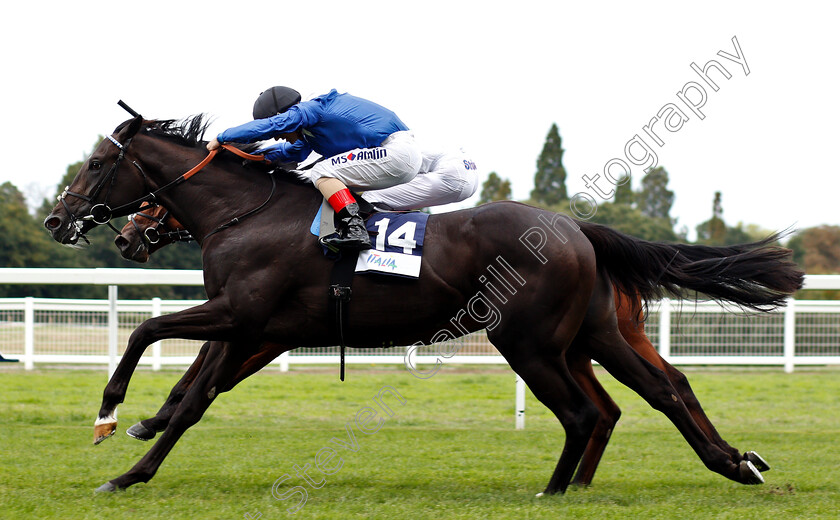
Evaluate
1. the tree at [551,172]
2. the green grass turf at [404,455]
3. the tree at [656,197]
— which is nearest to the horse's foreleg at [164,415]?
the green grass turf at [404,455]

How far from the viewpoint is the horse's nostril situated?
184 inches

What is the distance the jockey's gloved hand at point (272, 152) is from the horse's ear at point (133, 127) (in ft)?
2.18

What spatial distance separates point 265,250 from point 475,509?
170cm

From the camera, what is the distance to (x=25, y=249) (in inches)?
803

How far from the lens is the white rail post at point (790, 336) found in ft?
36.6

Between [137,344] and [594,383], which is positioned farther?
[594,383]

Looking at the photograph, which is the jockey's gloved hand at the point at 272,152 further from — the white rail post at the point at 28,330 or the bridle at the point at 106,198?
the white rail post at the point at 28,330

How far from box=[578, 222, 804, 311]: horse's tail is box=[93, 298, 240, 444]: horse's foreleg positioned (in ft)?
6.98

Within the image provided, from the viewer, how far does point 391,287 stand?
14.6 ft

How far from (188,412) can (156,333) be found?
0.47 metres

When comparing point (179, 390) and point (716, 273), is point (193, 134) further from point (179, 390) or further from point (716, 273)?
point (716, 273)

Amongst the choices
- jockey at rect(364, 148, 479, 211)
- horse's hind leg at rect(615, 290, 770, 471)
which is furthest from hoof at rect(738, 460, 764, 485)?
jockey at rect(364, 148, 479, 211)

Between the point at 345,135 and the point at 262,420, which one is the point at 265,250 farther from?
the point at 262,420

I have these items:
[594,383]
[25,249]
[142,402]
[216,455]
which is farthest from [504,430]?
[25,249]
